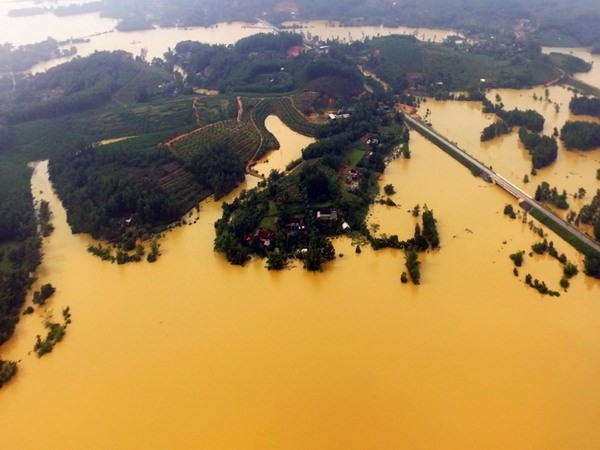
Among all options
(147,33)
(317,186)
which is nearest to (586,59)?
(317,186)

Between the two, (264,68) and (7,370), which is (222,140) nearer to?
(264,68)

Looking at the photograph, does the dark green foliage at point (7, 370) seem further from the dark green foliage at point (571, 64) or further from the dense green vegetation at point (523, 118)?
the dark green foliage at point (571, 64)

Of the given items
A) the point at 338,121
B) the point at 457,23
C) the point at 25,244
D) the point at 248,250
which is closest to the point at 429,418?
the point at 248,250

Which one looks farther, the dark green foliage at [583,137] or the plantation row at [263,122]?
the plantation row at [263,122]

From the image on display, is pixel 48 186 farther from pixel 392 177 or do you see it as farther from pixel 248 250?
pixel 392 177

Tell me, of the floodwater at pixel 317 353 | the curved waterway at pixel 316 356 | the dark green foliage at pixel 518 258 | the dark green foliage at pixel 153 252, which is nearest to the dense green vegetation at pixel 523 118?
the floodwater at pixel 317 353
